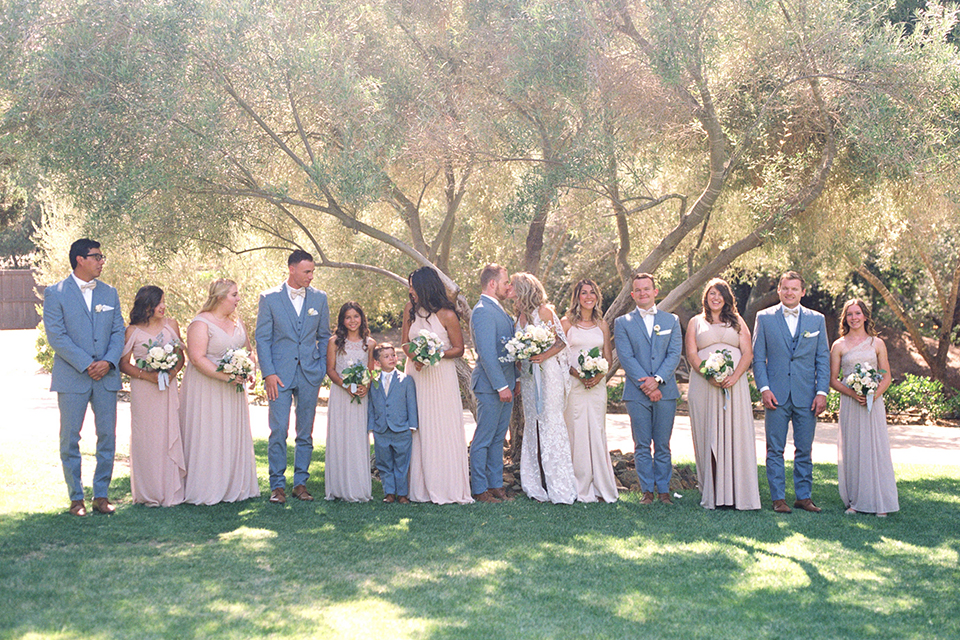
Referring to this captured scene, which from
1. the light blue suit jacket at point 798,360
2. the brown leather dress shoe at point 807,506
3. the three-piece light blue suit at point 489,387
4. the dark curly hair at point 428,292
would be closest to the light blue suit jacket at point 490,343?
the three-piece light blue suit at point 489,387

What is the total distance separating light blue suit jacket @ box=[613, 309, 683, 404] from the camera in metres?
7.36

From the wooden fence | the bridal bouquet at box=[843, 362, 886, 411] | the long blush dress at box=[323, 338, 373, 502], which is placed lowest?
the long blush dress at box=[323, 338, 373, 502]

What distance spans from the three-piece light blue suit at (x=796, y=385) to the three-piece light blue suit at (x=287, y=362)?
3789mm

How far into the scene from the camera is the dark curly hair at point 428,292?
7438 millimetres

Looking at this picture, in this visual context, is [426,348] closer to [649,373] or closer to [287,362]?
[287,362]

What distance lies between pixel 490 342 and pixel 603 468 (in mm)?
1491

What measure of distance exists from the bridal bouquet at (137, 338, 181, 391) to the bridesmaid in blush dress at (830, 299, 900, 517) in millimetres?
5559

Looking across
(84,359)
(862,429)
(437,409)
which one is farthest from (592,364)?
(84,359)

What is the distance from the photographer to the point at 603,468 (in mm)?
7496

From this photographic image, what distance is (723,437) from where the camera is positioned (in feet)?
23.8

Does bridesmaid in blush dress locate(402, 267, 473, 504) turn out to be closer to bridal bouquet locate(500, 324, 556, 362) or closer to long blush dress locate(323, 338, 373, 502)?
long blush dress locate(323, 338, 373, 502)

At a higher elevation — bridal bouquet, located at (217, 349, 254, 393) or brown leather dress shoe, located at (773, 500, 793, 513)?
bridal bouquet, located at (217, 349, 254, 393)

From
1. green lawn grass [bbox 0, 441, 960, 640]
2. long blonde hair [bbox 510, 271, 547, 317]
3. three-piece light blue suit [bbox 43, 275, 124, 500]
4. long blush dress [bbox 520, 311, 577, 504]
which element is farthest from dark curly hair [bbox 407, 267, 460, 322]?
three-piece light blue suit [bbox 43, 275, 124, 500]

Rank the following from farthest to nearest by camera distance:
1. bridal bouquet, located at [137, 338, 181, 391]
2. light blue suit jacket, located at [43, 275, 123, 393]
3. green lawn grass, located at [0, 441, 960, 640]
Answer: bridal bouquet, located at [137, 338, 181, 391] → light blue suit jacket, located at [43, 275, 123, 393] → green lawn grass, located at [0, 441, 960, 640]
